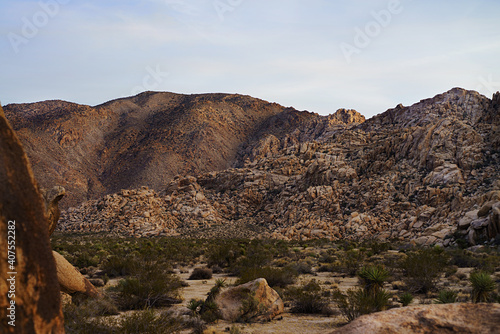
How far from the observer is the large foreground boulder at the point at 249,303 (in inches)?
357

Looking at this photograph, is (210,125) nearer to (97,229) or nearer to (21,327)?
(97,229)

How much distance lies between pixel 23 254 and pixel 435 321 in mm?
4439

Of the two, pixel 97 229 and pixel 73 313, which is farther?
pixel 97 229

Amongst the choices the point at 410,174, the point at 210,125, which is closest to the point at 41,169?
the point at 210,125

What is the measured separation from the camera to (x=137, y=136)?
352ft

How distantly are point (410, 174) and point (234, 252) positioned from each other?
32.5 m

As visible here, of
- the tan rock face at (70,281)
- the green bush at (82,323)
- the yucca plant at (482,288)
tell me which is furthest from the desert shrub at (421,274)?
the tan rock face at (70,281)

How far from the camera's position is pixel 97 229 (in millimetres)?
49000

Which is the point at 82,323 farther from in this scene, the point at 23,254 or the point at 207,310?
the point at 23,254

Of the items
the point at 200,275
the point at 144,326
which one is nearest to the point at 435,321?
the point at 144,326

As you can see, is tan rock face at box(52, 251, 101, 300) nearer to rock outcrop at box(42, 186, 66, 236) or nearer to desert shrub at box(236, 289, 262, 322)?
rock outcrop at box(42, 186, 66, 236)

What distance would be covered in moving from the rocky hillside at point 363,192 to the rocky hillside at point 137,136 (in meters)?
31.9

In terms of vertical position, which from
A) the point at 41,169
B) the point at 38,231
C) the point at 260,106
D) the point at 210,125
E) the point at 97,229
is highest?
the point at 260,106

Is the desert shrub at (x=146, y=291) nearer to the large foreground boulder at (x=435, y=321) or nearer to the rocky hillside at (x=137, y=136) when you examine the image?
the large foreground boulder at (x=435, y=321)
